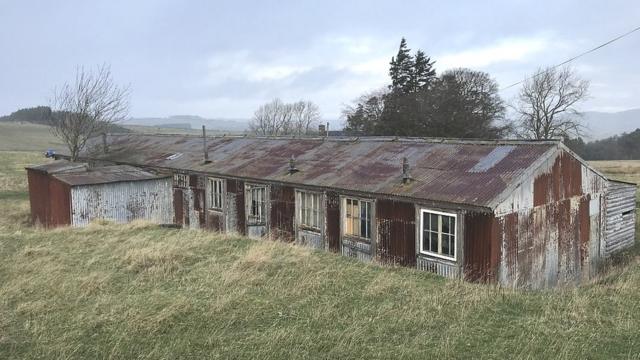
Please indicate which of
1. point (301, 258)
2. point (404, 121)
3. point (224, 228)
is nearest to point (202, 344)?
point (301, 258)

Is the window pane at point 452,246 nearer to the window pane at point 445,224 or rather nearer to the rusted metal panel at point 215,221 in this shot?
the window pane at point 445,224

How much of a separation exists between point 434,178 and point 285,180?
5.21 m

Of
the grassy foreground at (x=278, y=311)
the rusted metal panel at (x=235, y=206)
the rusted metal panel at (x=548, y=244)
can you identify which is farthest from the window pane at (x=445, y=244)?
the rusted metal panel at (x=235, y=206)

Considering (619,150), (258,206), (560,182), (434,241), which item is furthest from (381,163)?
(619,150)

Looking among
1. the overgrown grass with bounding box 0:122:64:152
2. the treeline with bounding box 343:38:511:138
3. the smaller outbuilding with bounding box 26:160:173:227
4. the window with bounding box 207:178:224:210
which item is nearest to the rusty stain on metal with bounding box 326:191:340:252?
the window with bounding box 207:178:224:210

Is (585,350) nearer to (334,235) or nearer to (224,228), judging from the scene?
(334,235)

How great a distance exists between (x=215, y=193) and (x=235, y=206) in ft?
5.64

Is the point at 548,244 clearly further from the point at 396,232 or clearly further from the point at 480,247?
the point at 396,232

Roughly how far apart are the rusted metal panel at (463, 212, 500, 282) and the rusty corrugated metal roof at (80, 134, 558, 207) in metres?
0.49

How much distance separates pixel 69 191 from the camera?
19328mm

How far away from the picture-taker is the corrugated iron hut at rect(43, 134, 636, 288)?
38.7ft

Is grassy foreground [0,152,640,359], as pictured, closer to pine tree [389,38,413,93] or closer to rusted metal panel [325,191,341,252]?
rusted metal panel [325,191,341,252]

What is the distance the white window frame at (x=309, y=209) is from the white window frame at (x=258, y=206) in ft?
5.91

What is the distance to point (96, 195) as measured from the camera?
64.9 ft
